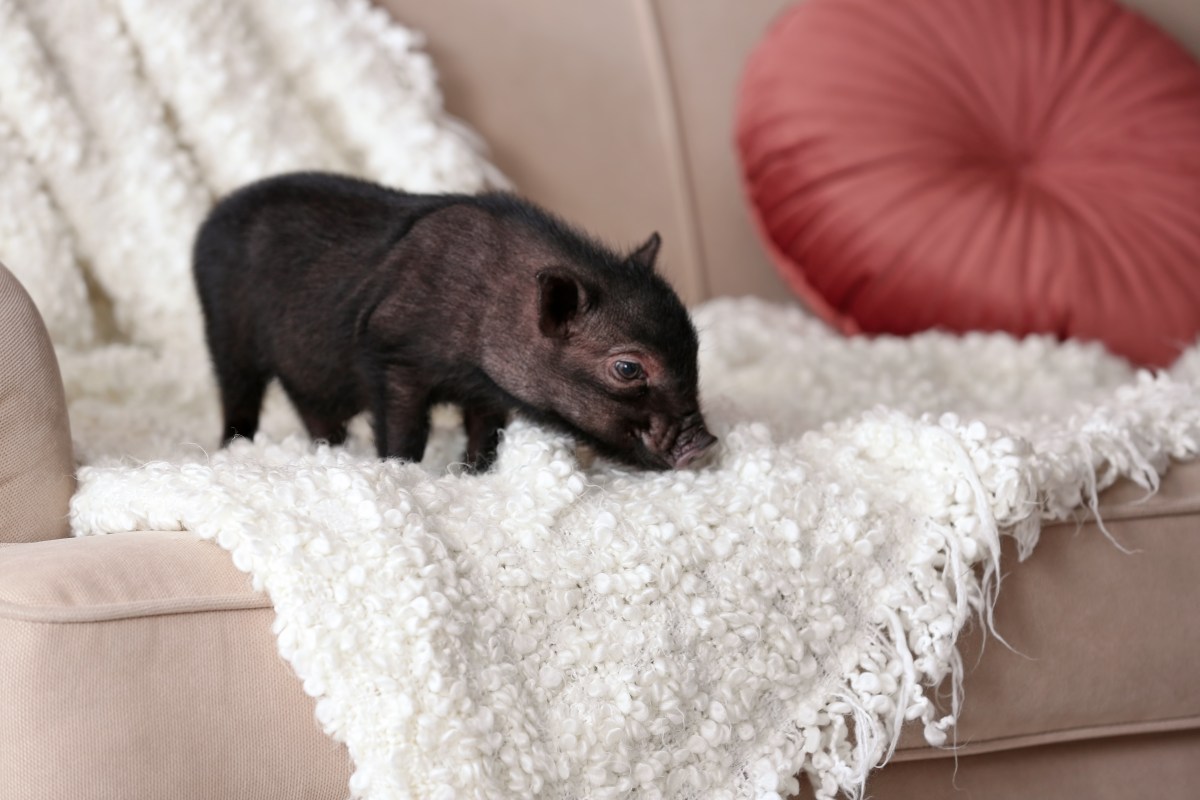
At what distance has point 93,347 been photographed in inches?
70.3

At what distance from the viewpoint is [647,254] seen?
4.50 feet

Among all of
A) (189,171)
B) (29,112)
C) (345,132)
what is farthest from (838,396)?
(29,112)

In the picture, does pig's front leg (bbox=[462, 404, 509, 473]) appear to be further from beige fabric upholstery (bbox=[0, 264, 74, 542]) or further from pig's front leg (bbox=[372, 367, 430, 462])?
beige fabric upholstery (bbox=[0, 264, 74, 542])

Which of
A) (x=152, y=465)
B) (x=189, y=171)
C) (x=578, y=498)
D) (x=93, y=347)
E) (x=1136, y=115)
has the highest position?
(x=1136, y=115)

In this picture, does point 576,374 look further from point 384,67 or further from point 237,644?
point 384,67

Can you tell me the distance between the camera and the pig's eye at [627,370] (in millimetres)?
1225

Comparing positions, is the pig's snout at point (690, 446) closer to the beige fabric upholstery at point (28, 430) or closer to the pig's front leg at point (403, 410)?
the pig's front leg at point (403, 410)

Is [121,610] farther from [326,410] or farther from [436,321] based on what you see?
[326,410]

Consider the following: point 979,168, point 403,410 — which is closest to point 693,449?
point 403,410

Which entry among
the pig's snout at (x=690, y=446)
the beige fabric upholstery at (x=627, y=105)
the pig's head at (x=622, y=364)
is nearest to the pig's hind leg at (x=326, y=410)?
the pig's head at (x=622, y=364)

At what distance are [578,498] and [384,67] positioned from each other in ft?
3.55

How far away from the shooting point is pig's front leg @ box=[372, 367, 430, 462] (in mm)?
1345

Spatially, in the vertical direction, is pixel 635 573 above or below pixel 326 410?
above

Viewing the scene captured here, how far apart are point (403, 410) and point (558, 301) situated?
0.76ft
